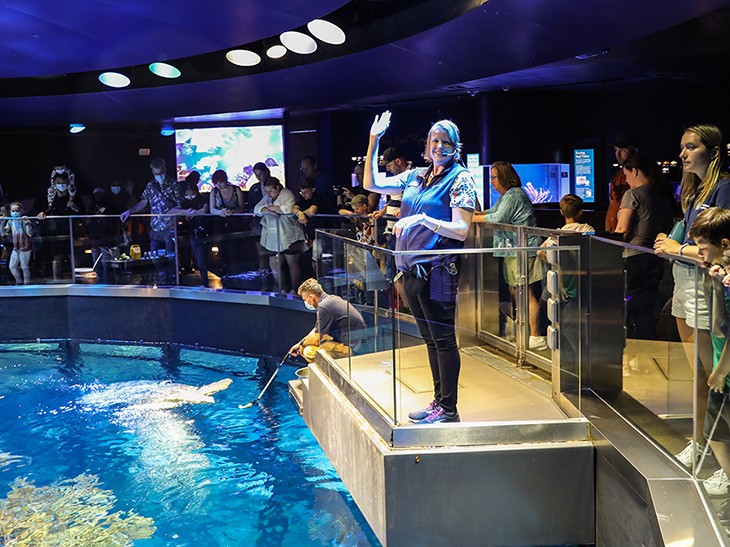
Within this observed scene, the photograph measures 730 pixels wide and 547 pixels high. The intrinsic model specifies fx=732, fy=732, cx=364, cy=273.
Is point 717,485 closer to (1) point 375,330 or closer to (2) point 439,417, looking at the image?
(2) point 439,417

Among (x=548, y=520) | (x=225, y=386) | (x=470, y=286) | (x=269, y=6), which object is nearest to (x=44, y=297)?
(x=225, y=386)

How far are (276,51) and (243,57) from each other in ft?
1.61

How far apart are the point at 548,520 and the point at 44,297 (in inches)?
304

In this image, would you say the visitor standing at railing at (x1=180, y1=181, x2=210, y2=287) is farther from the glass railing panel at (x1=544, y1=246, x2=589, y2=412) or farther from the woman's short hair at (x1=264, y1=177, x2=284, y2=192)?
the glass railing panel at (x1=544, y1=246, x2=589, y2=412)

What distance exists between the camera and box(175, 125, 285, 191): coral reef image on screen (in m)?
11.5

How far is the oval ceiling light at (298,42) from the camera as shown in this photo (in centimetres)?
780

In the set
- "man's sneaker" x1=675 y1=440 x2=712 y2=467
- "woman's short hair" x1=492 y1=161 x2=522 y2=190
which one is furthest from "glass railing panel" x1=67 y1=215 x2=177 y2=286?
"man's sneaker" x1=675 y1=440 x2=712 y2=467

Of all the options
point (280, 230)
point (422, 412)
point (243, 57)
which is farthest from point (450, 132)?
point (243, 57)

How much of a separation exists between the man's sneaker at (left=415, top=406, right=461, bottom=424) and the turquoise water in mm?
956

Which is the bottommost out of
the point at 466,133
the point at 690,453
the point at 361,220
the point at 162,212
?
the point at 690,453

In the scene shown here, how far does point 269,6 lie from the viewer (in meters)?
6.11

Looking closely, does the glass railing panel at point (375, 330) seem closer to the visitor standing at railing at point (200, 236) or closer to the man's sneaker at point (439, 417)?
the man's sneaker at point (439, 417)

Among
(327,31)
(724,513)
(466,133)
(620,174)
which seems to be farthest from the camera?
(466,133)

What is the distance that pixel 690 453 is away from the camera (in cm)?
273
